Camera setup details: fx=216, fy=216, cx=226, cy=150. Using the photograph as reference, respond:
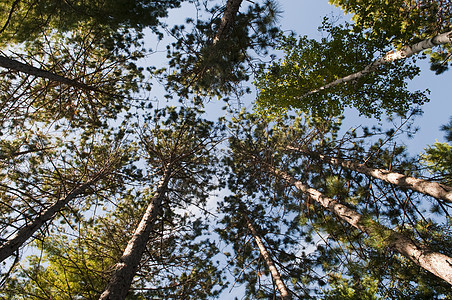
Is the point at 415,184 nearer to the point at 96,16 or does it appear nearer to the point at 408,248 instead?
the point at 408,248

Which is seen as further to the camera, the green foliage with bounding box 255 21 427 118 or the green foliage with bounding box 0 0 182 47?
the green foliage with bounding box 255 21 427 118

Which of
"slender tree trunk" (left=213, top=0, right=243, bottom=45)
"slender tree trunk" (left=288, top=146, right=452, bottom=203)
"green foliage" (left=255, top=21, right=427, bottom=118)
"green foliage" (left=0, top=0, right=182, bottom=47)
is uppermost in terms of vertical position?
"green foliage" (left=255, top=21, right=427, bottom=118)

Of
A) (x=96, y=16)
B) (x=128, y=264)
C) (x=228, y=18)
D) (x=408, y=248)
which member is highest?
(x=228, y=18)

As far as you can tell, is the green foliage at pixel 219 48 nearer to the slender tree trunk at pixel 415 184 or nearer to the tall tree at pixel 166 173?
the tall tree at pixel 166 173

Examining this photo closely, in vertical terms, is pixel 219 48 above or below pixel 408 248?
above

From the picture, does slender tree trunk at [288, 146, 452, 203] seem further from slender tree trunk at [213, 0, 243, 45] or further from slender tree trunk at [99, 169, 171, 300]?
slender tree trunk at [99, 169, 171, 300]

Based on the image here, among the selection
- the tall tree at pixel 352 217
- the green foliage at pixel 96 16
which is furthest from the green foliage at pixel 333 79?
the green foliage at pixel 96 16

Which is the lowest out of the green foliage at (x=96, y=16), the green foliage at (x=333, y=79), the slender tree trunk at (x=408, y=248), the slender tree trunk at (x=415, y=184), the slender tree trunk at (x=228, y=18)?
the slender tree trunk at (x=408, y=248)

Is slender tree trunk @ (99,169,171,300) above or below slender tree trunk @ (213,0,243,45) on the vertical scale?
below

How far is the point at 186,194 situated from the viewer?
910 centimetres

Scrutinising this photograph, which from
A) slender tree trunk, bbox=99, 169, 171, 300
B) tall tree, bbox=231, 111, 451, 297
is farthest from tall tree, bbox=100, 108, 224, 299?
tall tree, bbox=231, 111, 451, 297

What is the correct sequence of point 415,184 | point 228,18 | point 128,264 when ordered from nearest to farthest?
point 128,264 < point 415,184 < point 228,18

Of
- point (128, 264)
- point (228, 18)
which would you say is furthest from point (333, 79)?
point (128, 264)

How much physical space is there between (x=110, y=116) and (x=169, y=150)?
255cm
